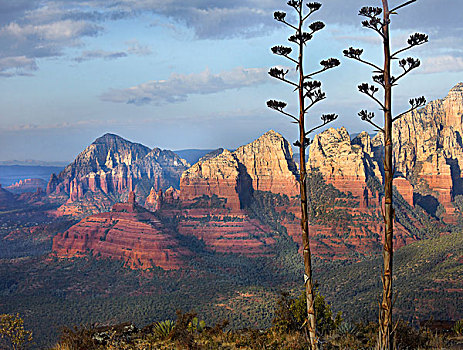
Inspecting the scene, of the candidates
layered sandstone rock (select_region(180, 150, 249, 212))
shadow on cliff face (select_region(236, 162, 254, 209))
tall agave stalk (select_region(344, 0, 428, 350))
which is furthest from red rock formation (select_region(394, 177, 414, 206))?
tall agave stalk (select_region(344, 0, 428, 350))

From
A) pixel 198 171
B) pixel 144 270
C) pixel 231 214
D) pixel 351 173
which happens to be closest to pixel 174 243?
pixel 144 270

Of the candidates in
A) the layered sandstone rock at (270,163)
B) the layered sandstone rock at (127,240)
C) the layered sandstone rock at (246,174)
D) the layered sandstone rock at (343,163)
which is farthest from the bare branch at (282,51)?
the layered sandstone rock at (270,163)

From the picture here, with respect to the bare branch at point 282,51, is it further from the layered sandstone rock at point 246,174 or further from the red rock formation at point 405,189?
the red rock formation at point 405,189

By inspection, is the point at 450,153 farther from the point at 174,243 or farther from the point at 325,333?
Result: the point at 325,333

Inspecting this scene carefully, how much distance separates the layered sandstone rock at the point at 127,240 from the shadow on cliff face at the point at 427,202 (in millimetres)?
83598

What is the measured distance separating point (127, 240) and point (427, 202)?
343 ft

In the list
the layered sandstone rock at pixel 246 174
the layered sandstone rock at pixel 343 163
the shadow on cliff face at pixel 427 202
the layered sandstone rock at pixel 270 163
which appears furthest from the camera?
the layered sandstone rock at pixel 270 163

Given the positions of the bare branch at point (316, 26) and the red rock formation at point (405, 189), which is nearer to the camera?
the bare branch at point (316, 26)

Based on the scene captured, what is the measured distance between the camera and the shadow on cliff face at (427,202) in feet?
489

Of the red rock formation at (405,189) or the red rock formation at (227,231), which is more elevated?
the red rock formation at (405,189)

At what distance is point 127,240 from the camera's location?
12619 cm

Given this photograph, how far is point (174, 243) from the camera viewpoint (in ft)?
414

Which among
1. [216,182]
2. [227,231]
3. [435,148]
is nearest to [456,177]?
[435,148]

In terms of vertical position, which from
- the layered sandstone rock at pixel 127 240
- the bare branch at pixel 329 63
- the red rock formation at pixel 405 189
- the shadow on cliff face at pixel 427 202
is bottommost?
the layered sandstone rock at pixel 127 240
